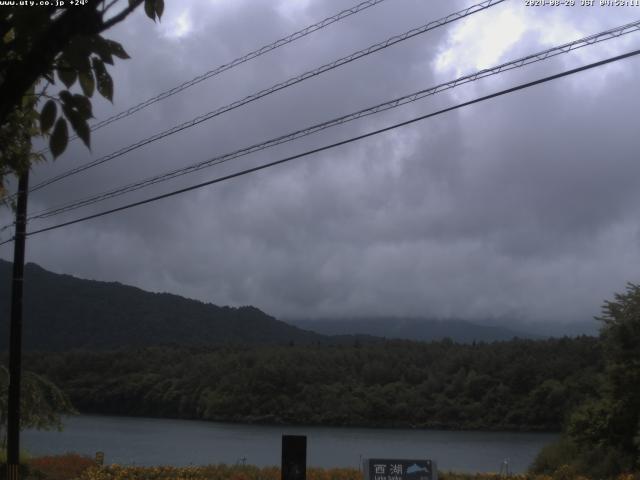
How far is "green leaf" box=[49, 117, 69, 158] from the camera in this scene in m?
3.18

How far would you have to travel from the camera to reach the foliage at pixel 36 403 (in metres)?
19.4

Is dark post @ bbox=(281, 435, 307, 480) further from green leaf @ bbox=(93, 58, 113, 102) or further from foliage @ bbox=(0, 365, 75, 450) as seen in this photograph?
foliage @ bbox=(0, 365, 75, 450)

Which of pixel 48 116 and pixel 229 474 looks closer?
pixel 48 116

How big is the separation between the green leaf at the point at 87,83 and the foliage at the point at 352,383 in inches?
1443

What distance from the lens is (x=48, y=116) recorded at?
3.21 meters

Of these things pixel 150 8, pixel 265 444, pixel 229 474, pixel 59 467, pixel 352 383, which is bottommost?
pixel 265 444

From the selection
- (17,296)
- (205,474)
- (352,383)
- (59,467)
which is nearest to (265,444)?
(352,383)

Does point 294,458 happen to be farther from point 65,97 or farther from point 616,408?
point 616,408

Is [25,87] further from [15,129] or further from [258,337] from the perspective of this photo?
[258,337]

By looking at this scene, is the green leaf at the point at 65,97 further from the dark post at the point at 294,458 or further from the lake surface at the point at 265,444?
the lake surface at the point at 265,444

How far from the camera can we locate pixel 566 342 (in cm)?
4678

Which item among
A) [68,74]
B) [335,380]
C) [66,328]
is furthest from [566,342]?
[68,74]

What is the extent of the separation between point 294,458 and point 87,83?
795 cm

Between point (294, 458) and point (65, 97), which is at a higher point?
point (65, 97)
